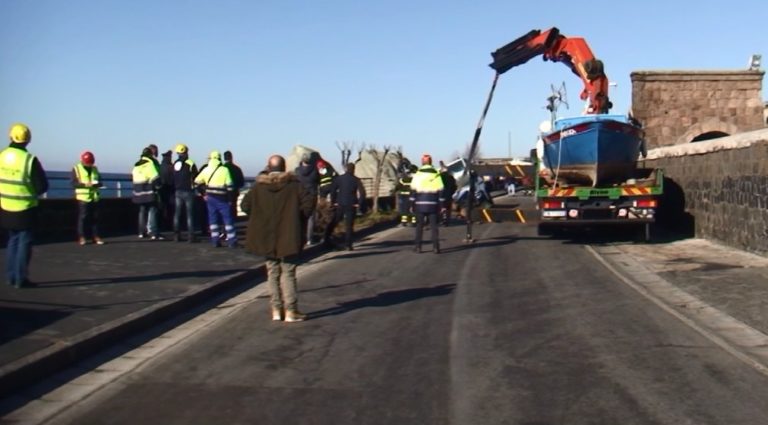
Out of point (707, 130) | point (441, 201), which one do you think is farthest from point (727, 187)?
point (707, 130)

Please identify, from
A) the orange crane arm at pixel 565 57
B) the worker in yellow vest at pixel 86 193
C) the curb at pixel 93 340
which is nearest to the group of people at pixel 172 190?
the worker in yellow vest at pixel 86 193

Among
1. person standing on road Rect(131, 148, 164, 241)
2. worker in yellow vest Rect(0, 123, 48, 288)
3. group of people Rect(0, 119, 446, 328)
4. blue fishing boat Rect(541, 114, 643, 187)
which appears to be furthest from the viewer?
blue fishing boat Rect(541, 114, 643, 187)

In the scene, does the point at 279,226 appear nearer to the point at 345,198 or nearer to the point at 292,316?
the point at 292,316

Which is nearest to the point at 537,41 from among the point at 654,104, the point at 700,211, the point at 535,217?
the point at 535,217

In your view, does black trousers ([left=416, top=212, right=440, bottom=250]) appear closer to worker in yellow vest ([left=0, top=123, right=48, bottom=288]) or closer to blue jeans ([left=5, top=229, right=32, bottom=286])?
worker in yellow vest ([left=0, top=123, right=48, bottom=288])

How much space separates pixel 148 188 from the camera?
679 inches

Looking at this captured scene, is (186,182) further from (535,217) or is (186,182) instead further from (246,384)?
(246,384)

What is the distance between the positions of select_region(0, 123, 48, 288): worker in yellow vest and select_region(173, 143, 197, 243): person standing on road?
6484mm

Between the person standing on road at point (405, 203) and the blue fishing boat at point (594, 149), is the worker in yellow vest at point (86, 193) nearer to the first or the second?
the blue fishing boat at point (594, 149)

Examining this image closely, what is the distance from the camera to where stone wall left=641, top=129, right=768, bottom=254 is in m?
14.8

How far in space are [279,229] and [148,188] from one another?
8.22m

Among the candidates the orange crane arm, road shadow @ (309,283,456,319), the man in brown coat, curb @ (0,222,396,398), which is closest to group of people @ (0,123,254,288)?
curb @ (0,222,396,398)

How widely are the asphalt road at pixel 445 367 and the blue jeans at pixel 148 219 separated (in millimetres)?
5895

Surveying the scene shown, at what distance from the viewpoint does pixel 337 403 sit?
644cm
